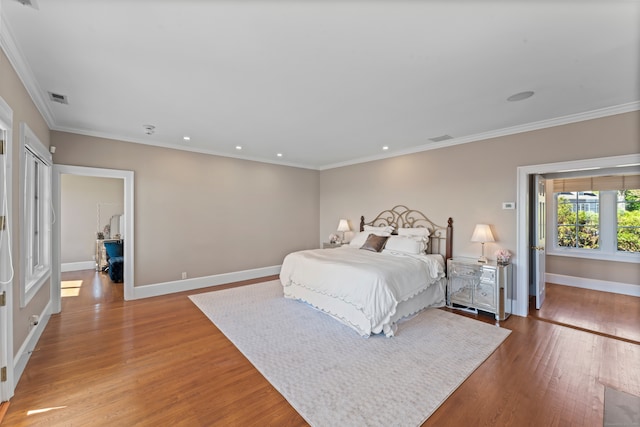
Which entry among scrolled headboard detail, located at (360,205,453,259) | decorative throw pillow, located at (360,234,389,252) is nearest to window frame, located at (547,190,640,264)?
scrolled headboard detail, located at (360,205,453,259)

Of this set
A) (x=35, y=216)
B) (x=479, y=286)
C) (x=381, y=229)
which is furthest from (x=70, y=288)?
(x=479, y=286)

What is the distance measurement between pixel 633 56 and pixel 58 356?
Result: 5.89m

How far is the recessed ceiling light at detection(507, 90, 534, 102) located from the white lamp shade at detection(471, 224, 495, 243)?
1.82 metres

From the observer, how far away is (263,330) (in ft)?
11.1

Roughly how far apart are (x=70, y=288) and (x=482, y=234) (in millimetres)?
7411

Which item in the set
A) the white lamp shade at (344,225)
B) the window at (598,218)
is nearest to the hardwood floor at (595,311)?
the window at (598,218)

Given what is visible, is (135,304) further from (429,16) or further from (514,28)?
(514,28)

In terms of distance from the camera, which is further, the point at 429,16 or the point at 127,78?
the point at 127,78

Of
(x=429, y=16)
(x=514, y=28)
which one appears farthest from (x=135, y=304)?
(x=514, y=28)

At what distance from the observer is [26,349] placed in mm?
2660

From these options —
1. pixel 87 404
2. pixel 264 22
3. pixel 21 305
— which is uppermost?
pixel 264 22

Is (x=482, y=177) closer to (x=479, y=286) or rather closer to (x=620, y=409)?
(x=479, y=286)

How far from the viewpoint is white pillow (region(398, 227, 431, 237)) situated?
4809mm

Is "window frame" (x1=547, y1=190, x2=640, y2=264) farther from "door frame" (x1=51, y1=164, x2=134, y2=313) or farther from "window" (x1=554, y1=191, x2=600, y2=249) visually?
"door frame" (x1=51, y1=164, x2=134, y2=313)
